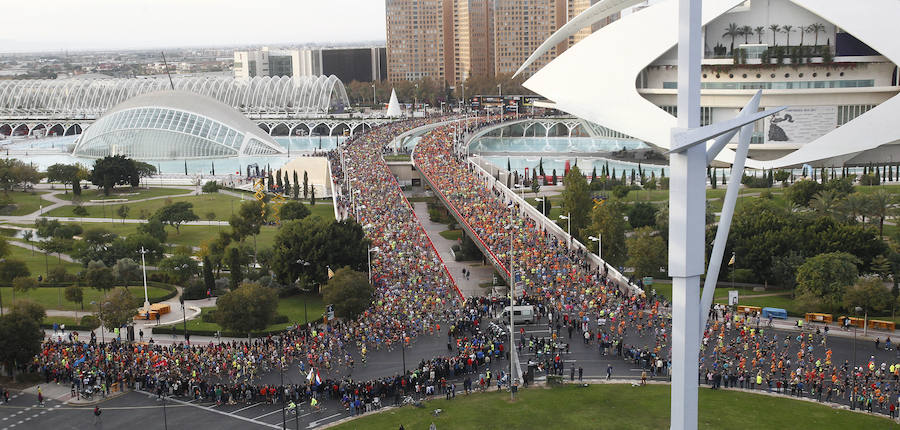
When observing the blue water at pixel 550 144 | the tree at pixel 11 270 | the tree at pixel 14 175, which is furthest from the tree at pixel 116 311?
the blue water at pixel 550 144

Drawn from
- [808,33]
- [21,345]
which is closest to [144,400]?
[21,345]

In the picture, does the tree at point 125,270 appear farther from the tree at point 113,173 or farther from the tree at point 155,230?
the tree at point 113,173

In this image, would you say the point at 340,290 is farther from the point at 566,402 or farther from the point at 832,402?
the point at 832,402

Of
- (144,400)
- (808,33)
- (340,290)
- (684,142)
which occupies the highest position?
(808,33)

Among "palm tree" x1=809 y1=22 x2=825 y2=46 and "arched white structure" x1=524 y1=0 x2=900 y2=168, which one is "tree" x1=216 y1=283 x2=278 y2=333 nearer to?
"arched white structure" x1=524 y1=0 x2=900 y2=168

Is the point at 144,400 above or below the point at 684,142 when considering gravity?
below

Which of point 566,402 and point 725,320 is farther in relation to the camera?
point 725,320

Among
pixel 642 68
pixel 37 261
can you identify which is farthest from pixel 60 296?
pixel 642 68
